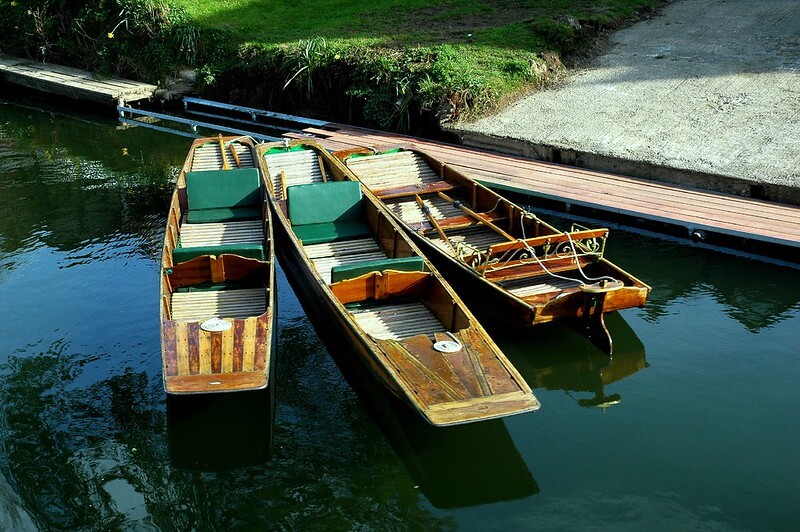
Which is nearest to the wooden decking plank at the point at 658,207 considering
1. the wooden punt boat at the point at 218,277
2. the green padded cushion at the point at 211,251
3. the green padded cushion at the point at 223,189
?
the green padded cushion at the point at 223,189

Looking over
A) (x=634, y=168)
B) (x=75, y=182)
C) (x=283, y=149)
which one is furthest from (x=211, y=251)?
(x=634, y=168)

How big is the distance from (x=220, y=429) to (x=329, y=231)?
409cm

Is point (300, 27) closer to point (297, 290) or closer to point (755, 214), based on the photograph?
point (297, 290)

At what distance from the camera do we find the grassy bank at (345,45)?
60.2 ft

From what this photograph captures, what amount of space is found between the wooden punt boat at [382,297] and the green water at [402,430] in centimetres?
81

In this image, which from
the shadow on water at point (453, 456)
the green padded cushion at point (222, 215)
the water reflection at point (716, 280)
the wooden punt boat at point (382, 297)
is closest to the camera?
the wooden punt boat at point (382, 297)

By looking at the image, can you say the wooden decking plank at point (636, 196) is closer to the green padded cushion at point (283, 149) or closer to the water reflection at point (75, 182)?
the green padded cushion at point (283, 149)

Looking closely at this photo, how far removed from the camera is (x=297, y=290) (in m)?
12.3

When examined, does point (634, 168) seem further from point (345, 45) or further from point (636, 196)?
point (345, 45)

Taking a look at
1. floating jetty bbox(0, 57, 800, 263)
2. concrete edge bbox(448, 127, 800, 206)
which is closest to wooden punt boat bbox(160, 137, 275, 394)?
floating jetty bbox(0, 57, 800, 263)

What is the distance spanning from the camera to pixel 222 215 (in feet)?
42.4

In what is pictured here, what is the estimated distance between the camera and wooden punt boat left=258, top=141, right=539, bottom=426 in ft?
26.0

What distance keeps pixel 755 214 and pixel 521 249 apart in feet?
14.8

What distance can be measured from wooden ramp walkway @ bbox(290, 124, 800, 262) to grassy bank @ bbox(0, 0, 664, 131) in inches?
80.9
